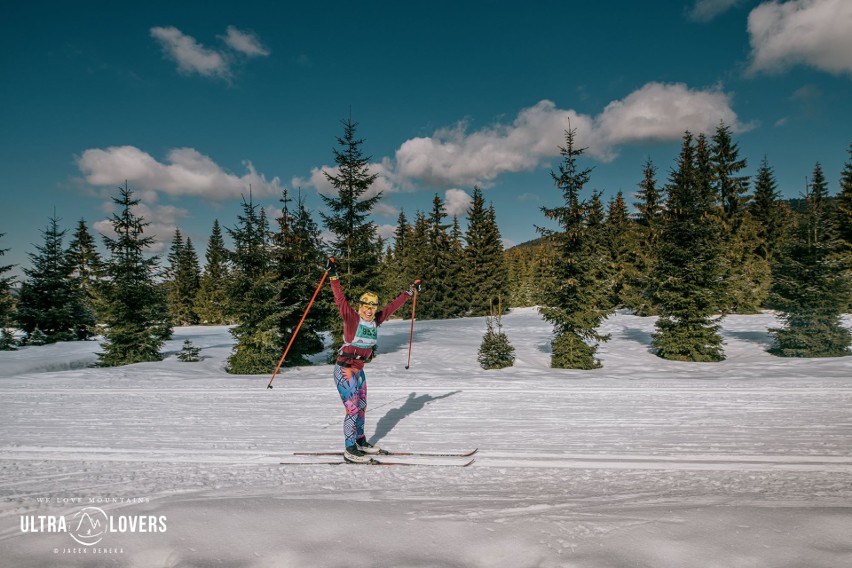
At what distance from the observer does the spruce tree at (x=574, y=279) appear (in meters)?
14.5

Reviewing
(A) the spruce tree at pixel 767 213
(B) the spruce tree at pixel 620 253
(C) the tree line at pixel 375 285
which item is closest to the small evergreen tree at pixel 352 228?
(C) the tree line at pixel 375 285

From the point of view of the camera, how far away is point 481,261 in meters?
45.0

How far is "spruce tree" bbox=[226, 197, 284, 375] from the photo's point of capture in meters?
14.0

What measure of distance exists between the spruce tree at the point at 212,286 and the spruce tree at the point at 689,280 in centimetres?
1658

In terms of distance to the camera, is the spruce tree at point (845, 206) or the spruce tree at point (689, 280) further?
the spruce tree at point (845, 206)

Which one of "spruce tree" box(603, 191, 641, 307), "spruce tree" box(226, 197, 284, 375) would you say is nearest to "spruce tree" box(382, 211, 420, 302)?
"spruce tree" box(603, 191, 641, 307)

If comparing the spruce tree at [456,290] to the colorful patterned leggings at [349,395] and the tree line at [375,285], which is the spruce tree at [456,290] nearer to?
Result: the tree line at [375,285]

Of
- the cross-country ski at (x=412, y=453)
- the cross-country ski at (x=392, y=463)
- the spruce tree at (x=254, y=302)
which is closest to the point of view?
the cross-country ski at (x=392, y=463)

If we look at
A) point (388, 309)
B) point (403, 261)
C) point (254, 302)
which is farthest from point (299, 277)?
point (403, 261)

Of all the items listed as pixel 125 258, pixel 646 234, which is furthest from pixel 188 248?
pixel 646 234

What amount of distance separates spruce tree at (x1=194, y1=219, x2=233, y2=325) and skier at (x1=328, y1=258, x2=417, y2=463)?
32.1ft

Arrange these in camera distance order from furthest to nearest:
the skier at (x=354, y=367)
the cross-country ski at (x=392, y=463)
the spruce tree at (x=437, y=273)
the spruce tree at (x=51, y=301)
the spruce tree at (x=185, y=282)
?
the spruce tree at (x=185, y=282), the spruce tree at (x=437, y=273), the spruce tree at (x=51, y=301), the skier at (x=354, y=367), the cross-country ski at (x=392, y=463)

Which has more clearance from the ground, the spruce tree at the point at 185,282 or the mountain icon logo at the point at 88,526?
the spruce tree at the point at 185,282

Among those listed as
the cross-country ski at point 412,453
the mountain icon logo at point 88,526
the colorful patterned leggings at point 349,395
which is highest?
the colorful patterned leggings at point 349,395
